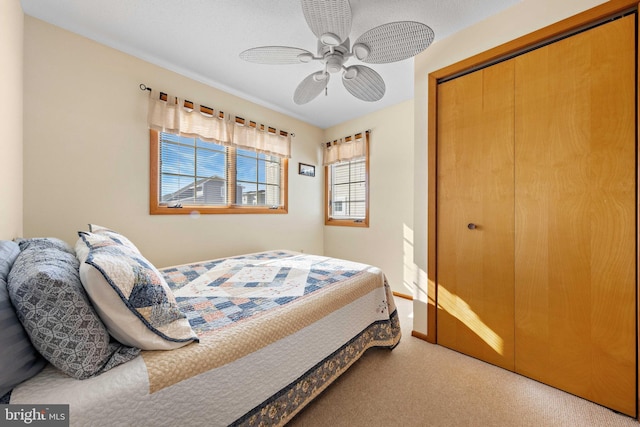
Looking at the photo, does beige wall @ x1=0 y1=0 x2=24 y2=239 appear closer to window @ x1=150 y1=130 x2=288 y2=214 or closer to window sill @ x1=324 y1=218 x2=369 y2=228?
window @ x1=150 y1=130 x2=288 y2=214

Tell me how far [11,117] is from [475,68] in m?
3.16

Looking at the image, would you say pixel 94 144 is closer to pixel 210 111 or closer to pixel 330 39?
pixel 210 111

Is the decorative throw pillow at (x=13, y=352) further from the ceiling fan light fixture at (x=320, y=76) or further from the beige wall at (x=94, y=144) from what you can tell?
the ceiling fan light fixture at (x=320, y=76)

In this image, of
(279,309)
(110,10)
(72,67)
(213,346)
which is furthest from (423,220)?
(72,67)

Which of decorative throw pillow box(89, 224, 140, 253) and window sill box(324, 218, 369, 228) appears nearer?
decorative throw pillow box(89, 224, 140, 253)

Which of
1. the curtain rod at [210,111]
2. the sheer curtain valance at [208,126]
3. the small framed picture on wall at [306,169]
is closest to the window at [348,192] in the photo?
the small framed picture on wall at [306,169]

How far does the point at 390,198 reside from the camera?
3.33m

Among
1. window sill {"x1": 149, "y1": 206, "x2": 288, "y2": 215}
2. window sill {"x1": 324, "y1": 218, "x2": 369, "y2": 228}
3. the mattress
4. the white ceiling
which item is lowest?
the mattress

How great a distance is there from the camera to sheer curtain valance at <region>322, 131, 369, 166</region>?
3.54 metres

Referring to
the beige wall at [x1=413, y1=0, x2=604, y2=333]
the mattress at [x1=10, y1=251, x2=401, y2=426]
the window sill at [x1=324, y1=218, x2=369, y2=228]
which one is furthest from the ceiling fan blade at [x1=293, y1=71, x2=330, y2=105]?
A: the window sill at [x1=324, y1=218, x2=369, y2=228]

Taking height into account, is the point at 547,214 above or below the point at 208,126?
below

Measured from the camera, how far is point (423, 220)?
215 centimetres

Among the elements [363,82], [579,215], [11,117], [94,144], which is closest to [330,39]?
[363,82]

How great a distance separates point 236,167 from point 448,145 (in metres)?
2.34
